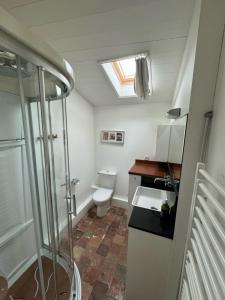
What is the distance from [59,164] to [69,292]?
1.18 m

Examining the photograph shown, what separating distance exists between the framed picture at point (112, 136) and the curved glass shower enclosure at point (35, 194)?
1470 millimetres

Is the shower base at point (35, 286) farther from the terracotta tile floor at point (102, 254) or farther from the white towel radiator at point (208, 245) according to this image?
the white towel radiator at point (208, 245)

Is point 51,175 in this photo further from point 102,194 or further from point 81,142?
point 102,194

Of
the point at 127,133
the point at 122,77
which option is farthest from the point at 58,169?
the point at 122,77

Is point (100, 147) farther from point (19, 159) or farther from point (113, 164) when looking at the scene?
point (19, 159)

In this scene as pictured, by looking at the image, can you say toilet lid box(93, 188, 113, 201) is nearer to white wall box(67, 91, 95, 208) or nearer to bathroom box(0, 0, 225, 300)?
white wall box(67, 91, 95, 208)

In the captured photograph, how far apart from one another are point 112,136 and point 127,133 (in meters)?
0.32

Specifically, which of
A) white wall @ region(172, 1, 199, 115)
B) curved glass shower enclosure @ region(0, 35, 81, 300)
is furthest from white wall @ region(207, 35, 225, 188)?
curved glass shower enclosure @ region(0, 35, 81, 300)

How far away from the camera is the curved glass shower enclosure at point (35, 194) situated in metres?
1.04

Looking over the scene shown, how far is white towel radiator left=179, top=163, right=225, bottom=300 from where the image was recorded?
48cm

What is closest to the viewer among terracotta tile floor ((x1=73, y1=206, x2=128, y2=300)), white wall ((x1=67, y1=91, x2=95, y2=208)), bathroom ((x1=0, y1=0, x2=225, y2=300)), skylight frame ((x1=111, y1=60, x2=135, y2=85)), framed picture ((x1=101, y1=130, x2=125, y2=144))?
bathroom ((x1=0, y1=0, x2=225, y2=300))

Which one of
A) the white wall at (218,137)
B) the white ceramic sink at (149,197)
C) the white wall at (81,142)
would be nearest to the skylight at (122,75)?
the white wall at (81,142)

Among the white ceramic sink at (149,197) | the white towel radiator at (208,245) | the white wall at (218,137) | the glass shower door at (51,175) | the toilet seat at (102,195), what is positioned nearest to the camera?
the white towel radiator at (208,245)

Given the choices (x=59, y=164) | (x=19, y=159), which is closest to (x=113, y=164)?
(x=59, y=164)
